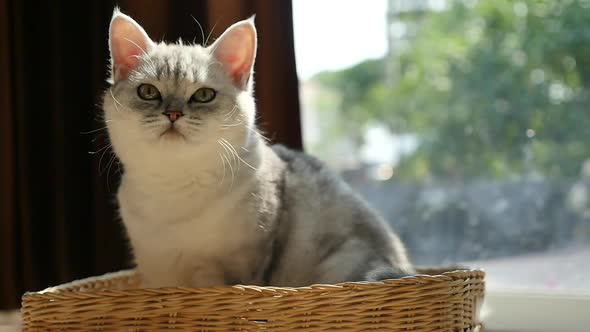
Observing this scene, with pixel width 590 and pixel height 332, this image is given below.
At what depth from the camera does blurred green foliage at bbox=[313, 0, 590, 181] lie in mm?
2201

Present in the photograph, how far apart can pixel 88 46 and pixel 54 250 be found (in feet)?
2.48

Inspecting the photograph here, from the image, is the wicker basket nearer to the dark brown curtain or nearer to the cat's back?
the cat's back

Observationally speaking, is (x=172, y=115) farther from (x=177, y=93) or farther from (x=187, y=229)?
(x=187, y=229)

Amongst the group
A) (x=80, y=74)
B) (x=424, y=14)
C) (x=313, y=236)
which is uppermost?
(x=424, y=14)

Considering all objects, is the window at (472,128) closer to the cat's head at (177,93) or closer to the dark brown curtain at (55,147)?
the dark brown curtain at (55,147)

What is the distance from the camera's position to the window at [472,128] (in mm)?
2191

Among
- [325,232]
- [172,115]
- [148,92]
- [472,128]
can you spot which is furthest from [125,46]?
[472,128]

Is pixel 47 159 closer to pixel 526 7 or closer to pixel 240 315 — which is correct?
pixel 240 315

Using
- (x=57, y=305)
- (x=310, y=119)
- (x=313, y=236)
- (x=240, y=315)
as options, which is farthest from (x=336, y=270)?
(x=310, y=119)

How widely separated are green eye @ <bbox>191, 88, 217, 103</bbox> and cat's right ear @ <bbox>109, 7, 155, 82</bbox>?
19cm

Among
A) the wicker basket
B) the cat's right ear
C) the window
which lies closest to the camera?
the wicker basket

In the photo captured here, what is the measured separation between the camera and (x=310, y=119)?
8.45 feet

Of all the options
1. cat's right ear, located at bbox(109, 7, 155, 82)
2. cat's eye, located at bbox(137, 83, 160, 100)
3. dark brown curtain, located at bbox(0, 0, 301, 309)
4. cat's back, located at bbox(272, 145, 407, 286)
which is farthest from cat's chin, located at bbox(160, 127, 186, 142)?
dark brown curtain, located at bbox(0, 0, 301, 309)

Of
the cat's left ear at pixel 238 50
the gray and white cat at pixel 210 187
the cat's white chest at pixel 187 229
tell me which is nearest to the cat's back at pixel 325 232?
the gray and white cat at pixel 210 187
